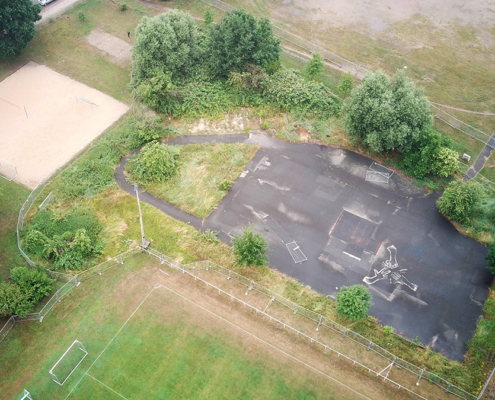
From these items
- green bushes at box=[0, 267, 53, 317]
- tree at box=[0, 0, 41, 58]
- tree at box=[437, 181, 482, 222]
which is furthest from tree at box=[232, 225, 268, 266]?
tree at box=[0, 0, 41, 58]

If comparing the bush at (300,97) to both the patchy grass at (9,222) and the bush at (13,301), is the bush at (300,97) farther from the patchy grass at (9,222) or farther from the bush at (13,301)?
the bush at (13,301)

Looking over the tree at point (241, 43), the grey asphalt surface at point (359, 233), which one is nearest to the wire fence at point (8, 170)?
the grey asphalt surface at point (359, 233)

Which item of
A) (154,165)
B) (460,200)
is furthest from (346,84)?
(154,165)

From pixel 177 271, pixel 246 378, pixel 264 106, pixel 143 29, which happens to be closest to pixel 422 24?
pixel 264 106

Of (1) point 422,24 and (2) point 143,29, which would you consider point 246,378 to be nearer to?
(2) point 143,29

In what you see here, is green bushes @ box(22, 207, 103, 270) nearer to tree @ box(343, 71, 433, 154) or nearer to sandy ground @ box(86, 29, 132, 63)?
sandy ground @ box(86, 29, 132, 63)
